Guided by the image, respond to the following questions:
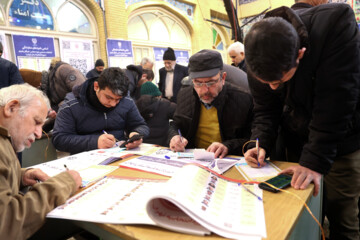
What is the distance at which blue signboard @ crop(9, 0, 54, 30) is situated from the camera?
206 inches

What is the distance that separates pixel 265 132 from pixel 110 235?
3.28ft

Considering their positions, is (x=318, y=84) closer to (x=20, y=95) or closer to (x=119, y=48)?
(x=20, y=95)

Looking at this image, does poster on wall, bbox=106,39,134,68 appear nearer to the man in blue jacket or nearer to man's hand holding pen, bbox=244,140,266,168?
the man in blue jacket

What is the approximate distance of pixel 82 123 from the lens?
2133mm

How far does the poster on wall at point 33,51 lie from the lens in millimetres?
5262

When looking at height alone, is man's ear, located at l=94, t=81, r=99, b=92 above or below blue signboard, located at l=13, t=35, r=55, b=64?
below

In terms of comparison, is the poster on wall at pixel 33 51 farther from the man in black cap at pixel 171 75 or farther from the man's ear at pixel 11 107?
the man's ear at pixel 11 107

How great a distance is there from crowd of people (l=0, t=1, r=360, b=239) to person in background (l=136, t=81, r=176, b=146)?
1.09 ft

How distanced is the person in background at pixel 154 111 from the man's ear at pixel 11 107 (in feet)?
5.47

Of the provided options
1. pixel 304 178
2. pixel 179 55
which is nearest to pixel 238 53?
pixel 304 178

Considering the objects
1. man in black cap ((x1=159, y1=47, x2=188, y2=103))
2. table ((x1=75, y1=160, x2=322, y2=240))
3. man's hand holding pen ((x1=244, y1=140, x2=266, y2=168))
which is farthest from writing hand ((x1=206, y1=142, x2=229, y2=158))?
man in black cap ((x1=159, y1=47, x2=188, y2=103))

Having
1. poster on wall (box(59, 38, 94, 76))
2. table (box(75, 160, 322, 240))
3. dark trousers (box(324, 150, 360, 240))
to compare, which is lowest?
dark trousers (box(324, 150, 360, 240))

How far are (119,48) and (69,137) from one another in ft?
18.1

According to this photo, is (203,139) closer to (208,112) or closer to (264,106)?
(208,112)
